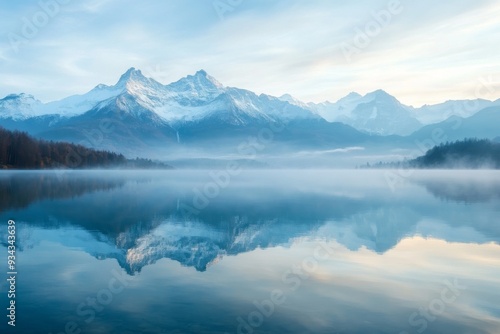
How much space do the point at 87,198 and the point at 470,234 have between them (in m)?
63.8

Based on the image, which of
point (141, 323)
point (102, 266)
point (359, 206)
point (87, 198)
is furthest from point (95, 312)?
point (87, 198)

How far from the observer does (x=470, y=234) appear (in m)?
45.3

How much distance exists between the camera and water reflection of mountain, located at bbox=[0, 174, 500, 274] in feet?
123

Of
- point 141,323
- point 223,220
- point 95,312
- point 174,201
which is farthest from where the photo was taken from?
point 174,201

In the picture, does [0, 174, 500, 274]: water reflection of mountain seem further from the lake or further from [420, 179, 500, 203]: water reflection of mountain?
[420, 179, 500, 203]: water reflection of mountain

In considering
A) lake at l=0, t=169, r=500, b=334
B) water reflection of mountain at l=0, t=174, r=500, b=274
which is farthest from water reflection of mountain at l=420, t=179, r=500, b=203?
lake at l=0, t=169, r=500, b=334

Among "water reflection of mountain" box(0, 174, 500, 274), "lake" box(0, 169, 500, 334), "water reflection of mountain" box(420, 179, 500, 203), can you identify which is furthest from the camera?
"water reflection of mountain" box(420, 179, 500, 203)

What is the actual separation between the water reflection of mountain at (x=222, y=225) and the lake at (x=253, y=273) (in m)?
0.20

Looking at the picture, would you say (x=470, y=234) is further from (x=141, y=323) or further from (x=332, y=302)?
(x=141, y=323)

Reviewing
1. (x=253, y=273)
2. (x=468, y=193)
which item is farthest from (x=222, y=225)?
(x=468, y=193)

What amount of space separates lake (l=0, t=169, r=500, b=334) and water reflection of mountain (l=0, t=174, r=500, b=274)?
0.20 m

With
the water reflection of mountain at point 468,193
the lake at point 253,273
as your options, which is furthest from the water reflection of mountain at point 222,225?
the water reflection of mountain at point 468,193

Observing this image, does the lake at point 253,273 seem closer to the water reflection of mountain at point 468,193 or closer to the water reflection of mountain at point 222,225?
the water reflection of mountain at point 222,225

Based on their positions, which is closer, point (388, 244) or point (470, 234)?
point (388, 244)
